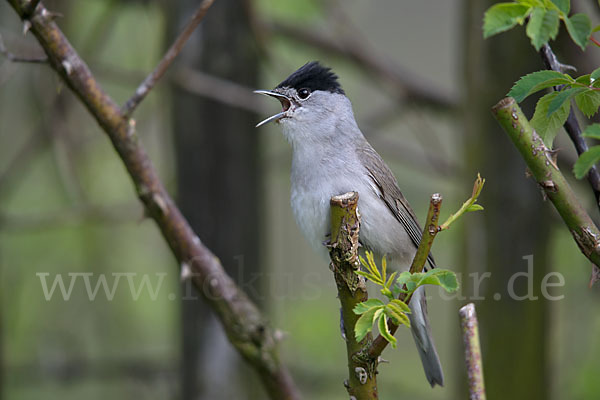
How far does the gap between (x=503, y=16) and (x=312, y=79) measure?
2.12 m

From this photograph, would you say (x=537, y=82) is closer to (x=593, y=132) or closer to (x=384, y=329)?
(x=593, y=132)

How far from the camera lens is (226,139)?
4.75 metres

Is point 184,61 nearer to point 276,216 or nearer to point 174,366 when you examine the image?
point 174,366

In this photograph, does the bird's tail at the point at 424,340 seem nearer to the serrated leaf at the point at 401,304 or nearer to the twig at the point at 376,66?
the serrated leaf at the point at 401,304

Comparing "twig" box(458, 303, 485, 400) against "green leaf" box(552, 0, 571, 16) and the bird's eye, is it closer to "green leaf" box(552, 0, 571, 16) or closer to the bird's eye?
"green leaf" box(552, 0, 571, 16)

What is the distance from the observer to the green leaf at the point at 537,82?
5.52 ft

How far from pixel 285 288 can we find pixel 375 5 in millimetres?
3447

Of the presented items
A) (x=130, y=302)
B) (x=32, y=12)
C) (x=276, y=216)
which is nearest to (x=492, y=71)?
(x=32, y=12)

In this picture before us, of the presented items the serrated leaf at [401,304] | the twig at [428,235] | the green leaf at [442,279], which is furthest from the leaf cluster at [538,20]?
the serrated leaf at [401,304]

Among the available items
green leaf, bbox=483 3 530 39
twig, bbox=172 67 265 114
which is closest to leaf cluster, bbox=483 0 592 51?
green leaf, bbox=483 3 530 39

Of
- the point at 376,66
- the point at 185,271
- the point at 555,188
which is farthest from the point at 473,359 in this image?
the point at 376,66

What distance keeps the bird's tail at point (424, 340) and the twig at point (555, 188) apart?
5.23 ft

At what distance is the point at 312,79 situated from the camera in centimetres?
367

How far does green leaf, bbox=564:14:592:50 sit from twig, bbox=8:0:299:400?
51.1 inches
